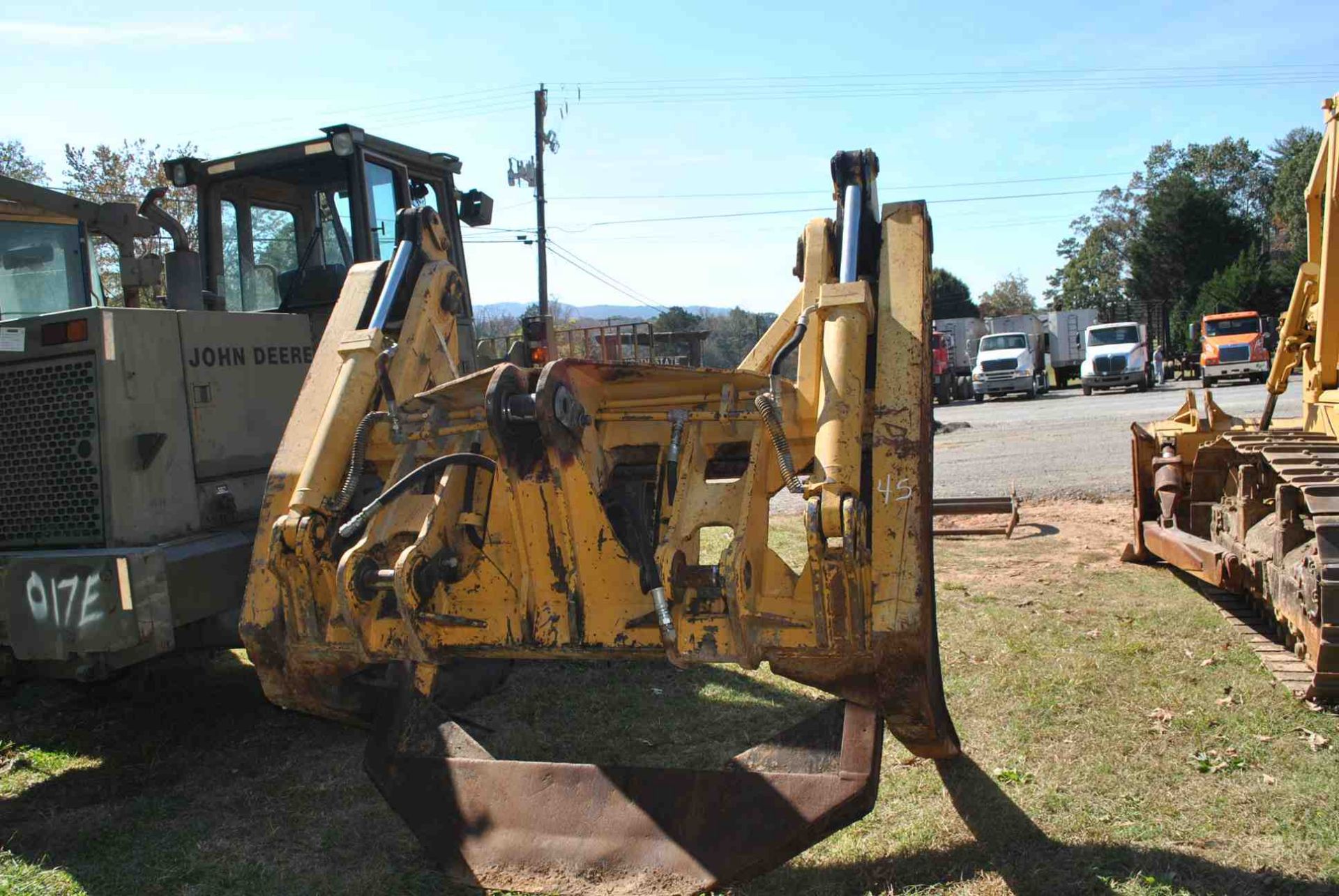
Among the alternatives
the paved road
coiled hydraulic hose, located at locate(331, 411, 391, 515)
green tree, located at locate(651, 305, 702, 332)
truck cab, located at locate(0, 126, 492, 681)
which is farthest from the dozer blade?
green tree, located at locate(651, 305, 702, 332)

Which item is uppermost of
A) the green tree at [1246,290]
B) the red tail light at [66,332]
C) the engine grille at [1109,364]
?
the green tree at [1246,290]

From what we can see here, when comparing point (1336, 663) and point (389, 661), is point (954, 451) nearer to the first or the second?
point (1336, 663)

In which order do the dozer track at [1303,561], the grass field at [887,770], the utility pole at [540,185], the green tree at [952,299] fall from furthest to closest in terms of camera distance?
the green tree at [952,299]
the utility pole at [540,185]
the dozer track at [1303,561]
the grass field at [887,770]

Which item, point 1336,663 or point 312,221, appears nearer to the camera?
point 1336,663

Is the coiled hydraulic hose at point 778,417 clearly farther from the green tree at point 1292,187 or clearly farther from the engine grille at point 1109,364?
the green tree at point 1292,187

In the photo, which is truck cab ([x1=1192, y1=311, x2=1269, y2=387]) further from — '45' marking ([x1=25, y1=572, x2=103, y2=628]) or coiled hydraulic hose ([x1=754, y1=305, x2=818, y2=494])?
'45' marking ([x1=25, y1=572, x2=103, y2=628])

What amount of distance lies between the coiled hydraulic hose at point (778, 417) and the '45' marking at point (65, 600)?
8.18ft

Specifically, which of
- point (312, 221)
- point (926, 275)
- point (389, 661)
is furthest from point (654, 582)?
point (312, 221)

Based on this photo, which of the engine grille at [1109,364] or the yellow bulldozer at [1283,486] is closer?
the yellow bulldozer at [1283,486]

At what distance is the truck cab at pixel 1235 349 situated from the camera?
3062 centimetres

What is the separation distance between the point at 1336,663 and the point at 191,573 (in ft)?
15.1

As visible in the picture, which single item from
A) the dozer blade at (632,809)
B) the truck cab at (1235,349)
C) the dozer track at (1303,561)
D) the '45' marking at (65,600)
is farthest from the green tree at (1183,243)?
the '45' marking at (65,600)

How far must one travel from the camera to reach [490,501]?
367 centimetres

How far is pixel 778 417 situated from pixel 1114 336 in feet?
101
